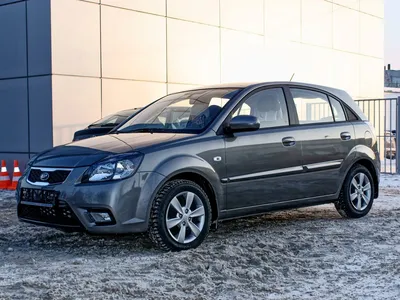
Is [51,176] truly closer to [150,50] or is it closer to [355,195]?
[355,195]

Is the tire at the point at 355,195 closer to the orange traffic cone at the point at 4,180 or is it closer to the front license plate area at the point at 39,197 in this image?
the front license plate area at the point at 39,197

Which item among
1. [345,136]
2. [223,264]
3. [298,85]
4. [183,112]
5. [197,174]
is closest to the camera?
[223,264]

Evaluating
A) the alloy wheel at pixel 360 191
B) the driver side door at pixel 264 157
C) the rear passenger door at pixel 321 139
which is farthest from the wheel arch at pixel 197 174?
the alloy wheel at pixel 360 191

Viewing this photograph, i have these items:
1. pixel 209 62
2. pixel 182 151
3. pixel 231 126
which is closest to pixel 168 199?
pixel 182 151

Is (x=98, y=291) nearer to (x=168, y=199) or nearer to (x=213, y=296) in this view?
(x=213, y=296)

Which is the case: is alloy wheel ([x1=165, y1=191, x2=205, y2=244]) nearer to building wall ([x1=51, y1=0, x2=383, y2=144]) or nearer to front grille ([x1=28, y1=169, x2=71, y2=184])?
front grille ([x1=28, y1=169, x2=71, y2=184])

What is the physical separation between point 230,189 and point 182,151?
70cm

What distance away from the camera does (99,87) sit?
14117mm

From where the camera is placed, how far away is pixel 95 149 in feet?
20.5

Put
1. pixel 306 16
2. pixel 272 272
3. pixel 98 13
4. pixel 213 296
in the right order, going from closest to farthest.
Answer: pixel 213 296 → pixel 272 272 → pixel 98 13 → pixel 306 16

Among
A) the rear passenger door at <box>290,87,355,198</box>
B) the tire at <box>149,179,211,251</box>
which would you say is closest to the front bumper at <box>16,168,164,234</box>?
the tire at <box>149,179,211,251</box>

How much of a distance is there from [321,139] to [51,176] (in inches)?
124

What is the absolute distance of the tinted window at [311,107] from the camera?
25.0 feet

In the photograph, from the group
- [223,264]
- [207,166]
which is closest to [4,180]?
[207,166]
